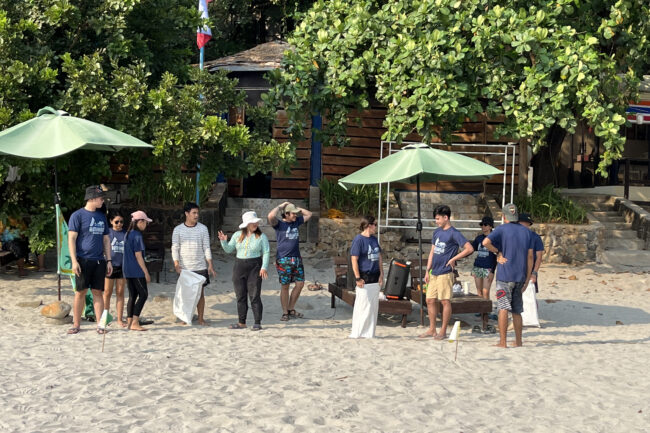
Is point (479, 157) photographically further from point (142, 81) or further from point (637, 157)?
point (142, 81)

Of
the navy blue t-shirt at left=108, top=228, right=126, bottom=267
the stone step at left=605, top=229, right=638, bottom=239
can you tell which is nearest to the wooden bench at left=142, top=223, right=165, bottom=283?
the navy blue t-shirt at left=108, top=228, right=126, bottom=267

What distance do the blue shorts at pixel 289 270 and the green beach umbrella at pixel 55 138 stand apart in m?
2.47

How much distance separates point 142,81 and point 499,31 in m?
6.08

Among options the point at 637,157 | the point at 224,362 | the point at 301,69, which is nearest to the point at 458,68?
the point at 301,69

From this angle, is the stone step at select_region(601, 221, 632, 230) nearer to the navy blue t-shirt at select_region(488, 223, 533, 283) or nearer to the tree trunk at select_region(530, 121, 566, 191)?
the tree trunk at select_region(530, 121, 566, 191)

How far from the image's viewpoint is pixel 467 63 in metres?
13.0

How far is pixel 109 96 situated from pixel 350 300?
4.74 meters

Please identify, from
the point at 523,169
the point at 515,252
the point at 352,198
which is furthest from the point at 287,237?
the point at 523,169

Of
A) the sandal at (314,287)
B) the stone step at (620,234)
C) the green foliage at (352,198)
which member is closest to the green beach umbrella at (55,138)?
the sandal at (314,287)

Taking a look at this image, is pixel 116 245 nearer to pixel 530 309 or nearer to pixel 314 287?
pixel 314 287

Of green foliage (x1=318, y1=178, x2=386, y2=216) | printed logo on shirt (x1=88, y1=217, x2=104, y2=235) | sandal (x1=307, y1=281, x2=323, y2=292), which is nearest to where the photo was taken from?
printed logo on shirt (x1=88, y1=217, x2=104, y2=235)

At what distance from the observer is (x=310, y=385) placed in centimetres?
671

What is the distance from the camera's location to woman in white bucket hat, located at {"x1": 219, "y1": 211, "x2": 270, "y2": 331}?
30.6ft

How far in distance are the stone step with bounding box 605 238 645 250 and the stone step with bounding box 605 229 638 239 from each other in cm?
30
